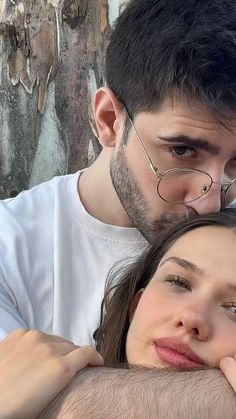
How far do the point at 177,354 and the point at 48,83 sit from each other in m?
2.78

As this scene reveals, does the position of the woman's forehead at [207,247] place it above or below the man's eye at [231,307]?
above

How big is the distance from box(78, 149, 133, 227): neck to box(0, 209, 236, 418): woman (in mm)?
289

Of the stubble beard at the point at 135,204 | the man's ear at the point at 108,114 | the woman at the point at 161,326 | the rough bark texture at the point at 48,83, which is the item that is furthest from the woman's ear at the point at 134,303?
the rough bark texture at the point at 48,83

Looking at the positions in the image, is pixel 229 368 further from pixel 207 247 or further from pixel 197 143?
pixel 197 143

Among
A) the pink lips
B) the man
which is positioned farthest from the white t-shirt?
the pink lips

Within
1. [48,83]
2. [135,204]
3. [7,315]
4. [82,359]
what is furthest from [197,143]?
[48,83]

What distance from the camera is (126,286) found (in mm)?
1982

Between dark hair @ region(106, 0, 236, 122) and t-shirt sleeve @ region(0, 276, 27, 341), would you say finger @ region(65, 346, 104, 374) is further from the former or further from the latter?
dark hair @ region(106, 0, 236, 122)

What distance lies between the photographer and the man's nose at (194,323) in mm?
1510

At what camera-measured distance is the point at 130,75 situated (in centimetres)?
225

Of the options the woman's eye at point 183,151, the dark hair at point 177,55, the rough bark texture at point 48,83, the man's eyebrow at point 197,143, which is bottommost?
the rough bark texture at point 48,83

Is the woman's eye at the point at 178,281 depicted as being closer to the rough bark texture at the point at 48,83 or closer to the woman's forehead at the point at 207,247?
the woman's forehead at the point at 207,247

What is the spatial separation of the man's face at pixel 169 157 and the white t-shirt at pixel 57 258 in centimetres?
12

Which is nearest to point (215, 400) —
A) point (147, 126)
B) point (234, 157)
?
point (234, 157)
